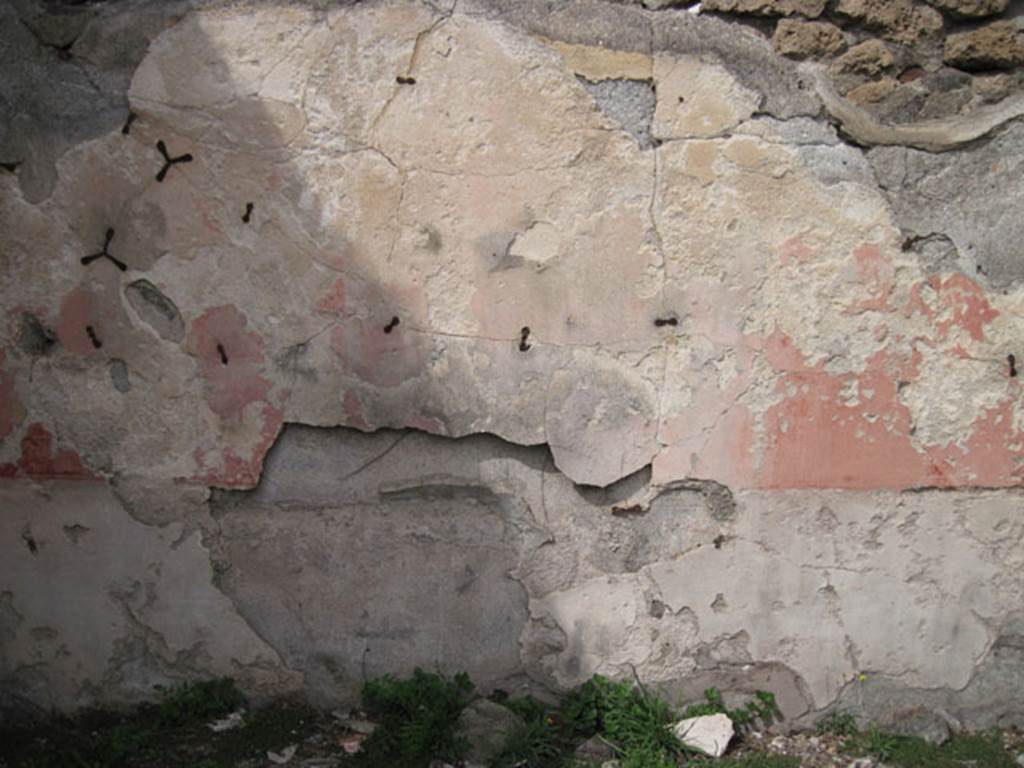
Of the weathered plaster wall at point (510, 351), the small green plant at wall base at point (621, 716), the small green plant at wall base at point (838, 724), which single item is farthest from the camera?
the small green plant at wall base at point (838, 724)

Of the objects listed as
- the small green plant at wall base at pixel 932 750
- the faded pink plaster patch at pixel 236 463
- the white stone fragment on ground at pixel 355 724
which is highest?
the faded pink plaster patch at pixel 236 463

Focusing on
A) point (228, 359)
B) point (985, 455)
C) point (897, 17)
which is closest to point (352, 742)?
point (228, 359)

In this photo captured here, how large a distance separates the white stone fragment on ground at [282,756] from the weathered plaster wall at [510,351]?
19 centimetres

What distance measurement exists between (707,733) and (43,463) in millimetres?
1916

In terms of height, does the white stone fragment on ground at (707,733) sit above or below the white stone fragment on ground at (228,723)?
above

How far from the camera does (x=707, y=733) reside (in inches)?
101

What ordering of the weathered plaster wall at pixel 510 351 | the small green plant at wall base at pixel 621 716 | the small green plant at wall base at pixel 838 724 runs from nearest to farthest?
the weathered plaster wall at pixel 510 351, the small green plant at wall base at pixel 621 716, the small green plant at wall base at pixel 838 724

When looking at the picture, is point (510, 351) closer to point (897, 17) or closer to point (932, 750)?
point (897, 17)

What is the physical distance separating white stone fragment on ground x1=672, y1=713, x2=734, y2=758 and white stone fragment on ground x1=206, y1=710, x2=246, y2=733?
118 centimetres

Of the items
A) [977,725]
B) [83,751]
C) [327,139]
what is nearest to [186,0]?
[327,139]

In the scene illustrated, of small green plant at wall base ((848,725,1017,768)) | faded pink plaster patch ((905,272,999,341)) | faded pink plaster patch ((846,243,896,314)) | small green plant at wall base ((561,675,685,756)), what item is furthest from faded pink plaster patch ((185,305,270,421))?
small green plant at wall base ((848,725,1017,768))

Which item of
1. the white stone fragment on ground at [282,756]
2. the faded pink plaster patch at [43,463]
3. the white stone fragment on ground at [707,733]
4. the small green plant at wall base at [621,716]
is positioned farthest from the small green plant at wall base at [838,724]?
the faded pink plaster patch at [43,463]

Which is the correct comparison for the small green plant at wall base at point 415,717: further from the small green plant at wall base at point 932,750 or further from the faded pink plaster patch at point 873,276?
the faded pink plaster patch at point 873,276

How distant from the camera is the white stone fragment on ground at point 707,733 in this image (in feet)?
8.32
